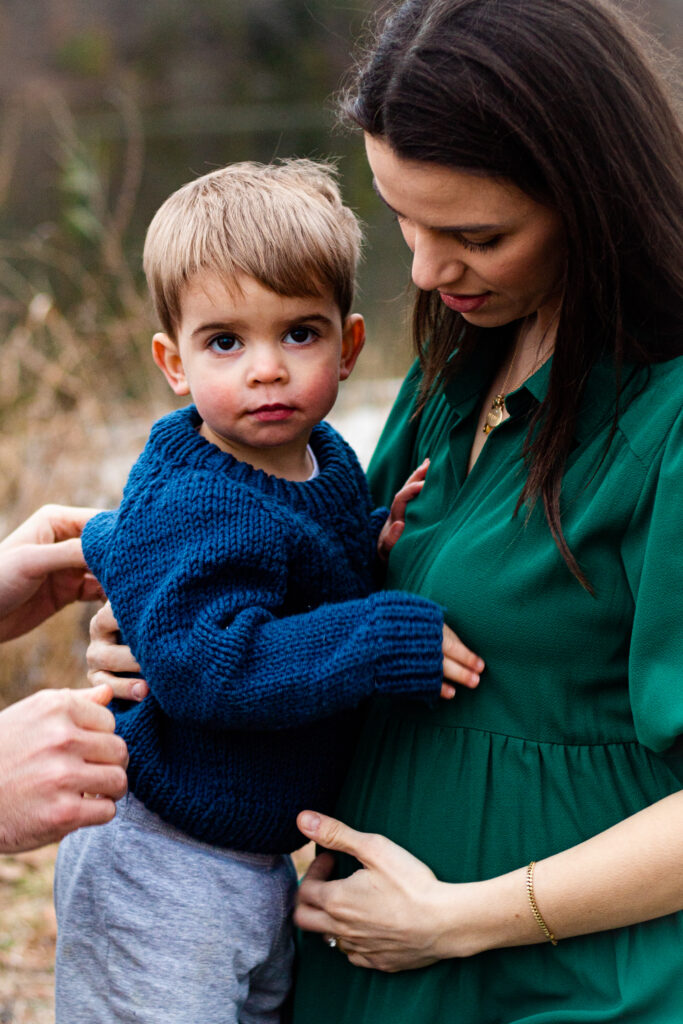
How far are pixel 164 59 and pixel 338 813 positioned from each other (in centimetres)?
1416

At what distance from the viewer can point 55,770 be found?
173 centimetres

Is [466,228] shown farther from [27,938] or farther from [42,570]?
[27,938]

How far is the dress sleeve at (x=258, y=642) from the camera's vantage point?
1703 mm

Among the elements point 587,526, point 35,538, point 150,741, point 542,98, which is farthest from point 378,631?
point 35,538

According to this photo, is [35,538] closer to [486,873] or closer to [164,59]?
[486,873]

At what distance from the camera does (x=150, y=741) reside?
1.93 metres

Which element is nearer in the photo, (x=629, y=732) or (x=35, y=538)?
(x=629, y=732)

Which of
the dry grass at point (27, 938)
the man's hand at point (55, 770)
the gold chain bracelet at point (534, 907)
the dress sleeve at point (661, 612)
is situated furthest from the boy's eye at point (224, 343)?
the dry grass at point (27, 938)

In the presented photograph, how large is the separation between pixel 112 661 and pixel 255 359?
634 millimetres

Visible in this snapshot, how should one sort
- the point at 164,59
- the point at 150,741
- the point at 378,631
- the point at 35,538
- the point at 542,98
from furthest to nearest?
the point at 164,59 < the point at 35,538 < the point at 150,741 < the point at 378,631 < the point at 542,98

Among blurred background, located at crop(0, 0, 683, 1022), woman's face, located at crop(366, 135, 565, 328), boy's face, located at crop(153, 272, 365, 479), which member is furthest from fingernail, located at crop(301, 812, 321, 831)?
blurred background, located at crop(0, 0, 683, 1022)

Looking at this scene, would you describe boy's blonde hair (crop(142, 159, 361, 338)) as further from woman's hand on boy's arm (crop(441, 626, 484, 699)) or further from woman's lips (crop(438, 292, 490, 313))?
woman's hand on boy's arm (crop(441, 626, 484, 699))

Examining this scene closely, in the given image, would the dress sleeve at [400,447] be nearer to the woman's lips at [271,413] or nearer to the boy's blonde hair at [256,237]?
the boy's blonde hair at [256,237]

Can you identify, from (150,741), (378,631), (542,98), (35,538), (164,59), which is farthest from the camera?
(164,59)
